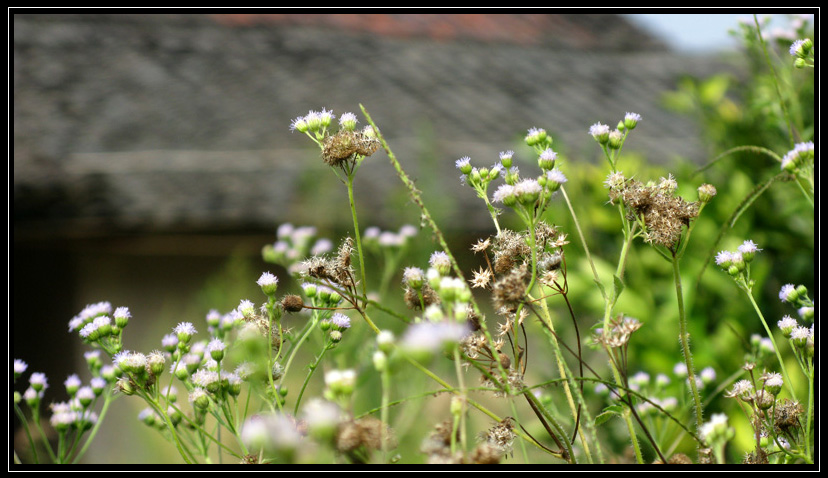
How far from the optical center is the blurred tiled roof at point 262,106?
421cm

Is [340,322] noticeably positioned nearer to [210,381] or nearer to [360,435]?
[210,381]

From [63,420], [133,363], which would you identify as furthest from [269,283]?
[63,420]

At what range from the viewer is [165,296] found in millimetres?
4656

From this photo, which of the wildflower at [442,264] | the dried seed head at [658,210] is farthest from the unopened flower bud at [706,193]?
the wildflower at [442,264]

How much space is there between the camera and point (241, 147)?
16.0ft

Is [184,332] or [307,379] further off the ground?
[184,332]

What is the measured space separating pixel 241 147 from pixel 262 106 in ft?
2.19

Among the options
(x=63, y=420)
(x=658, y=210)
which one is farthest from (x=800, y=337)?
(x=63, y=420)

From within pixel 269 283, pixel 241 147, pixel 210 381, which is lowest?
pixel 210 381

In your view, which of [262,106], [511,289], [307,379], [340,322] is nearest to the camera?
[511,289]

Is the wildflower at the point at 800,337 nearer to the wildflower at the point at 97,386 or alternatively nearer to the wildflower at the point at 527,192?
the wildflower at the point at 527,192

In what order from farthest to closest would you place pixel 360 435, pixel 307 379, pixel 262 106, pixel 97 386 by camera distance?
pixel 262 106 < pixel 97 386 < pixel 307 379 < pixel 360 435

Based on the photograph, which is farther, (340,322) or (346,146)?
(340,322)
